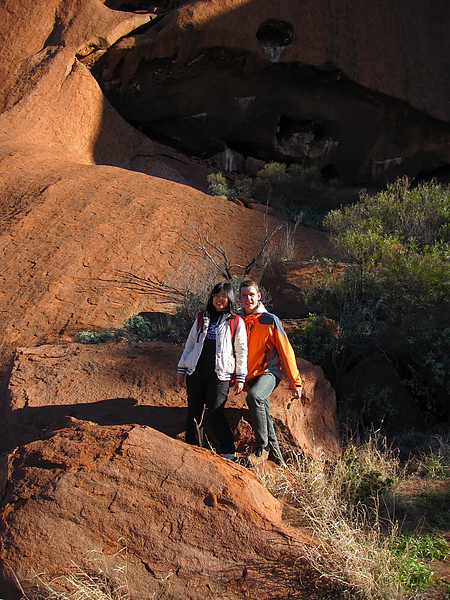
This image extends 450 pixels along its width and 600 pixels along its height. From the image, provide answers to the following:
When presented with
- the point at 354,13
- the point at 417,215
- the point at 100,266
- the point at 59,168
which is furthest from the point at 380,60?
the point at 100,266

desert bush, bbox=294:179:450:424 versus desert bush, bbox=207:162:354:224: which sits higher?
desert bush, bbox=207:162:354:224

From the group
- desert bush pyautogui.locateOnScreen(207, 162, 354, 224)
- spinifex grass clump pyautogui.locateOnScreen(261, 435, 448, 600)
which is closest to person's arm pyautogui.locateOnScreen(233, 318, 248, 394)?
spinifex grass clump pyautogui.locateOnScreen(261, 435, 448, 600)

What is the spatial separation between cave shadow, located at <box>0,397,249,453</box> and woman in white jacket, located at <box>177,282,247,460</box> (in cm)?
26

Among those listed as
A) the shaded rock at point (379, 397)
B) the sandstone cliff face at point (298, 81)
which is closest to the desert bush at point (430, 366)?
the shaded rock at point (379, 397)

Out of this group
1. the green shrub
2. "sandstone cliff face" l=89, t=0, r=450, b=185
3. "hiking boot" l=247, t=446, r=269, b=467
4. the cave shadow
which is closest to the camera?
"hiking boot" l=247, t=446, r=269, b=467

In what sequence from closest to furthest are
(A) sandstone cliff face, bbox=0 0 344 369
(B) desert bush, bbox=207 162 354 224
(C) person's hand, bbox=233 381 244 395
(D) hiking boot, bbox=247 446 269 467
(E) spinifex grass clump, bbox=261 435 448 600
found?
1. (E) spinifex grass clump, bbox=261 435 448 600
2. (D) hiking boot, bbox=247 446 269 467
3. (C) person's hand, bbox=233 381 244 395
4. (A) sandstone cliff face, bbox=0 0 344 369
5. (B) desert bush, bbox=207 162 354 224

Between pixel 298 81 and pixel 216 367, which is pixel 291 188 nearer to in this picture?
pixel 298 81

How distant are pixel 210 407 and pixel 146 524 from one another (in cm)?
111

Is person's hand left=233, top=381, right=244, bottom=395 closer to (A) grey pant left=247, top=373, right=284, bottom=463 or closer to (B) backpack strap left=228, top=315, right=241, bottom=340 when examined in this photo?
(A) grey pant left=247, top=373, right=284, bottom=463

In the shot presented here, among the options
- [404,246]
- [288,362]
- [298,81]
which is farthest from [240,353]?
[298,81]

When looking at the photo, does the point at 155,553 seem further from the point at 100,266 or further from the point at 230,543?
→ the point at 100,266

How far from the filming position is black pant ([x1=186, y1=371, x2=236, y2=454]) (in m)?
3.45

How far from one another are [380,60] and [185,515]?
16.9m

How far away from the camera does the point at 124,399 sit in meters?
3.90
